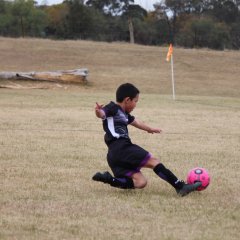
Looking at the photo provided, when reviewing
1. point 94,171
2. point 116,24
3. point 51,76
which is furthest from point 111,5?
point 94,171

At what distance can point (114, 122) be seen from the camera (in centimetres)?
624

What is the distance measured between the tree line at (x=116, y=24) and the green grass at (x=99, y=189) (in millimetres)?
50079

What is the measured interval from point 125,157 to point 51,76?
22.8 metres

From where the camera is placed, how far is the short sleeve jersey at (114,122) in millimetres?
6203

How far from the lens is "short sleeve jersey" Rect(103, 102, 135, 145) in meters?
6.20

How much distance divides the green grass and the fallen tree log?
1465 cm

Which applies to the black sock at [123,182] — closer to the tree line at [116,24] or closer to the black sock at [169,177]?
the black sock at [169,177]

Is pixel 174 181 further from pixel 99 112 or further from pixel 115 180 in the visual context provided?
pixel 99 112

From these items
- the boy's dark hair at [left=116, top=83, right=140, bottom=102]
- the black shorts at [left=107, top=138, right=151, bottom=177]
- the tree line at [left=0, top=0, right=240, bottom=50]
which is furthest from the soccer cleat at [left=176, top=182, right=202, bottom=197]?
the tree line at [left=0, top=0, right=240, bottom=50]

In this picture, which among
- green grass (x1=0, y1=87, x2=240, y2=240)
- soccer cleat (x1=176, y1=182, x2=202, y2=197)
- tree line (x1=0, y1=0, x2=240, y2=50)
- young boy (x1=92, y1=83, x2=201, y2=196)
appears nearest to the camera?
green grass (x1=0, y1=87, x2=240, y2=240)

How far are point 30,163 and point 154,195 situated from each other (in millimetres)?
2419

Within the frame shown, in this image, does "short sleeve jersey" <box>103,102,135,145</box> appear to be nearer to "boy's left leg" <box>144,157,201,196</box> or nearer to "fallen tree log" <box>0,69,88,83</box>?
"boy's left leg" <box>144,157,201,196</box>

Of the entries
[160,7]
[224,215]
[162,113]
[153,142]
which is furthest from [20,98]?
[160,7]

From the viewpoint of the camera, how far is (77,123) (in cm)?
1348
